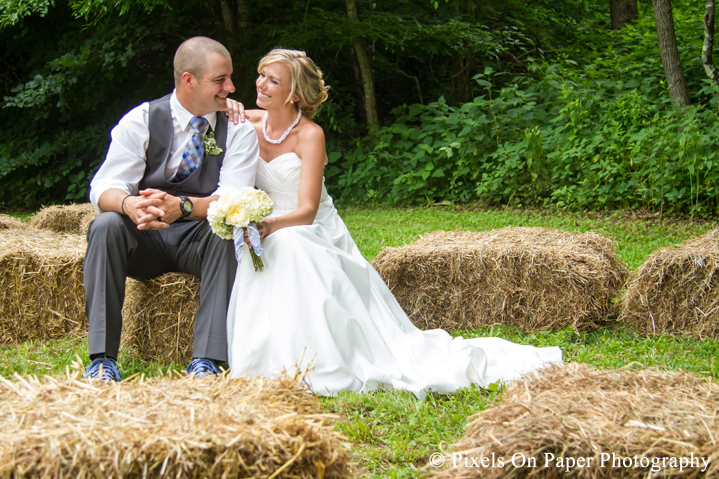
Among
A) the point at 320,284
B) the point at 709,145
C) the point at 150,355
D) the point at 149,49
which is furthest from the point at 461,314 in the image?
the point at 149,49

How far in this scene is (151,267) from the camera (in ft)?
10.7

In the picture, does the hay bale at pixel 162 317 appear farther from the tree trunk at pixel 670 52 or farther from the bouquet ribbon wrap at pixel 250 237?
the tree trunk at pixel 670 52

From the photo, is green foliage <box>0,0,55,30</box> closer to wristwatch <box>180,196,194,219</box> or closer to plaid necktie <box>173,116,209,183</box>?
plaid necktie <box>173,116,209,183</box>

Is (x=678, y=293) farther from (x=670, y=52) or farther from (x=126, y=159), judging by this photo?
(x=670, y=52)

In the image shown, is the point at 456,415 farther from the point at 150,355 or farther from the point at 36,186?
the point at 36,186

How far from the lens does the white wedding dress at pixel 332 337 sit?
2990mm

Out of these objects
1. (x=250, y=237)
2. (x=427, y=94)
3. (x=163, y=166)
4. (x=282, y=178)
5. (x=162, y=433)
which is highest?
(x=427, y=94)

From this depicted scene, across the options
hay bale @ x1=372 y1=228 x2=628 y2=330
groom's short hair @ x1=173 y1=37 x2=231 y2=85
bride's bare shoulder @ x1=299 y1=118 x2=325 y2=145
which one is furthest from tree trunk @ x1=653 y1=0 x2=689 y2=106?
groom's short hair @ x1=173 y1=37 x2=231 y2=85

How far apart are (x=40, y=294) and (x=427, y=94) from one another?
9.33 m

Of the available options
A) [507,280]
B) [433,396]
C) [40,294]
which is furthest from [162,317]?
[507,280]

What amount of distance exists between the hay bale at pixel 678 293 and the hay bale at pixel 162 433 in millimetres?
2881

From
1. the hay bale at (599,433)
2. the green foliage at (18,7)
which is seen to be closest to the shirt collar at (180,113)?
the hay bale at (599,433)

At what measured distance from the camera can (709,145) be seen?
21.4 feet

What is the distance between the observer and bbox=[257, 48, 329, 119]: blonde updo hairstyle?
3.81 metres
